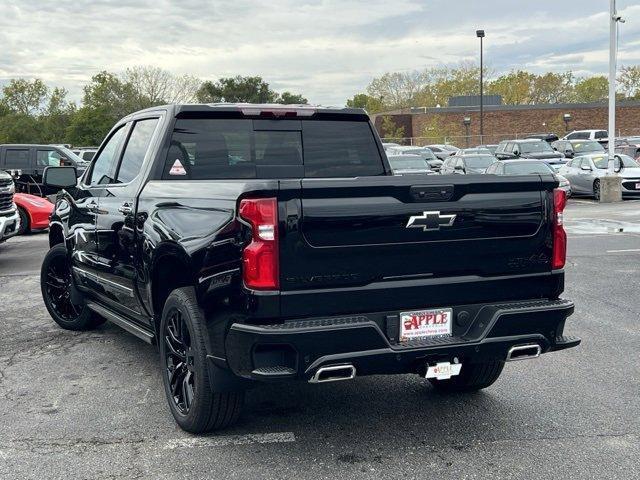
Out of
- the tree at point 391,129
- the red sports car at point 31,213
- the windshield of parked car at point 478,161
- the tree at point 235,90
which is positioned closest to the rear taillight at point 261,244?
the red sports car at point 31,213

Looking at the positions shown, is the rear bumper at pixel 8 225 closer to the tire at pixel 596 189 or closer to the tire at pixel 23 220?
the tire at pixel 23 220

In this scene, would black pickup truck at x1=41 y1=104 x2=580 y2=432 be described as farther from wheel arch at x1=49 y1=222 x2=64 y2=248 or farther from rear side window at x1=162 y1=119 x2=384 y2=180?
wheel arch at x1=49 y1=222 x2=64 y2=248

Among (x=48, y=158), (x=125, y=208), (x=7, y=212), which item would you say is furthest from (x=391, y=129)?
(x=125, y=208)

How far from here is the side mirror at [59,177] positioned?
7062 mm

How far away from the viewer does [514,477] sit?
12.9 ft

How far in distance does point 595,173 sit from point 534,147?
21.4 ft

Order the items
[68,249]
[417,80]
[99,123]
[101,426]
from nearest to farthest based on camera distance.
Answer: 1. [101,426]
2. [68,249]
3. [99,123]
4. [417,80]

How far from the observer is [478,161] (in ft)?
89.6

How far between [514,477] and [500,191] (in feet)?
5.01

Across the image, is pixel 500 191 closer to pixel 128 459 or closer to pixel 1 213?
pixel 128 459

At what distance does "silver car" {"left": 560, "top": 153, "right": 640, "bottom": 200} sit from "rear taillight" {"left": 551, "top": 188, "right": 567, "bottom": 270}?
2052cm

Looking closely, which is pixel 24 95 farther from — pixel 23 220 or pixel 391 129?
pixel 23 220

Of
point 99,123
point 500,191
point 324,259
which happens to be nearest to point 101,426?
point 324,259

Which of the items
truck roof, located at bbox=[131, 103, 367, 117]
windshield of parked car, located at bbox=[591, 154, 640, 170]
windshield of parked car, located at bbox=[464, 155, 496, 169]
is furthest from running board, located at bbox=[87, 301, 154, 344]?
windshield of parked car, located at bbox=[464, 155, 496, 169]
